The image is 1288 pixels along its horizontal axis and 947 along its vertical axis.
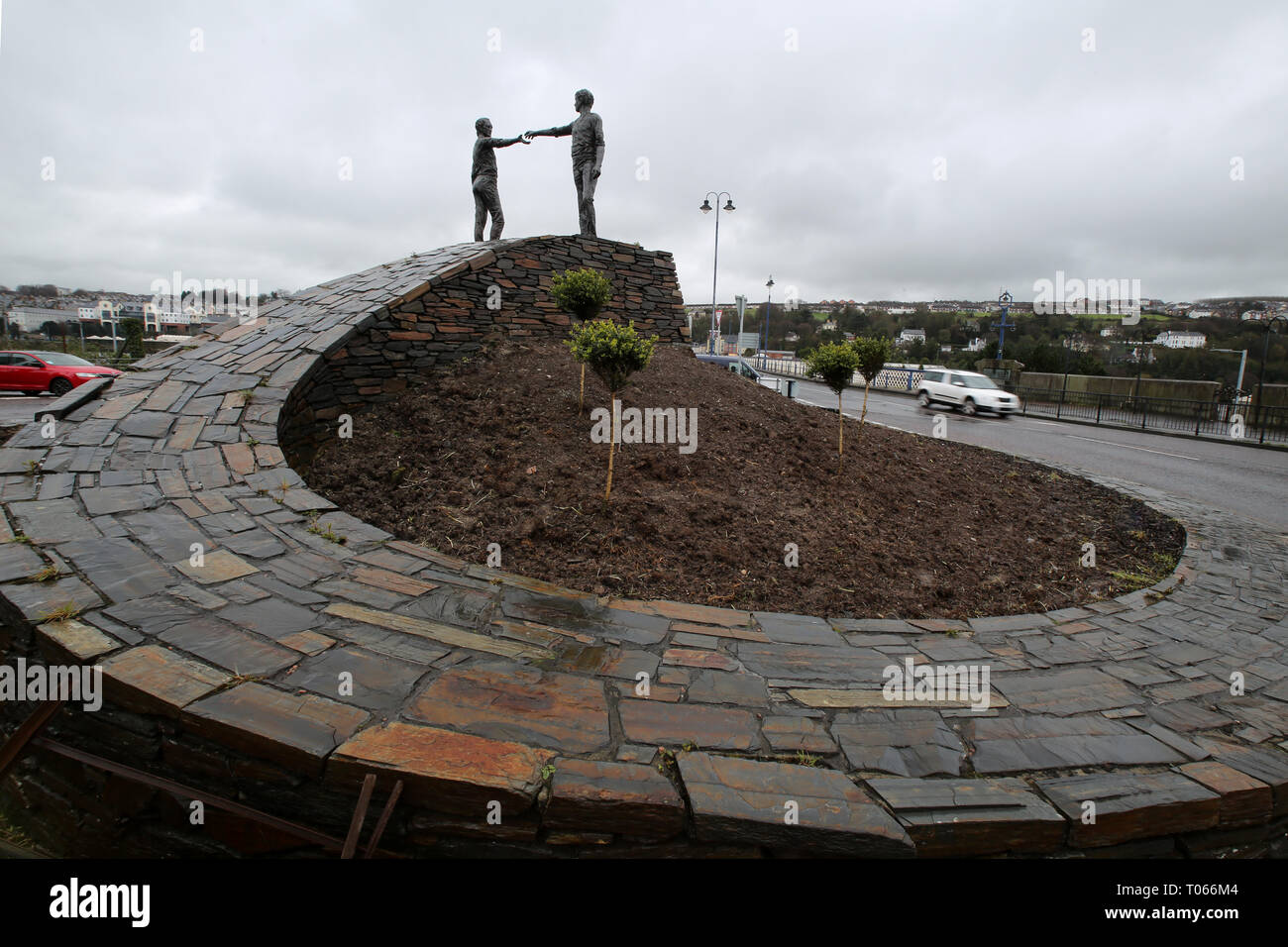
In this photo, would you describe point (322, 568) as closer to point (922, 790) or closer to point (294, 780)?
point (294, 780)

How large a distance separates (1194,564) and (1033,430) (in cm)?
1137

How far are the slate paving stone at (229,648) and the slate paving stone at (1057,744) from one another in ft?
8.63

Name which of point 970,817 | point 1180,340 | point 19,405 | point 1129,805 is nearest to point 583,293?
point 970,817

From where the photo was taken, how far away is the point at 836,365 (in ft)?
19.2

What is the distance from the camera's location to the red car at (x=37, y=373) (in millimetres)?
12875

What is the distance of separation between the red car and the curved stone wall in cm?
1337

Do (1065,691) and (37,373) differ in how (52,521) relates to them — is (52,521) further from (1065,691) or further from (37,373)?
(37,373)

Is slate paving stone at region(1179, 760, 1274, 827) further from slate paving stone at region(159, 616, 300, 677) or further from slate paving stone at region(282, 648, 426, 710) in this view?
slate paving stone at region(159, 616, 300, 677)

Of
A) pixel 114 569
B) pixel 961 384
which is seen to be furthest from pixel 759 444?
pixel 961 384

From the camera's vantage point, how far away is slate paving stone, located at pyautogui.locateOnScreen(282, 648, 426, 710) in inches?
80.4

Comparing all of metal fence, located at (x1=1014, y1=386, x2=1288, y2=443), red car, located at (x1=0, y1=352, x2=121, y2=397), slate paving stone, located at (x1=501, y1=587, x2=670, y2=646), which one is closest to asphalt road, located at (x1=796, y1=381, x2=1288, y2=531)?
metal fence, located at (x1=1014, y1=386, x2=1288, y2=443)

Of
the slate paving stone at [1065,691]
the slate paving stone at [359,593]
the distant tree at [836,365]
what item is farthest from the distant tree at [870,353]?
the slate paving stone at [359,593]

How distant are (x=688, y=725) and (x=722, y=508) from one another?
2.43m
